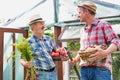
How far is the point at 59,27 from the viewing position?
472 centimetres

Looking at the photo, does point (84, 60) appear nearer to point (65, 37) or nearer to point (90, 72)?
point (90, 72)

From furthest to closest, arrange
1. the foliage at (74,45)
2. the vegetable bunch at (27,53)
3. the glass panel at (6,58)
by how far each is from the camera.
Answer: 1. the glass panel at (6,58)
2. the foliage at (74,45)
3. the vegetable bunch at (27,53)

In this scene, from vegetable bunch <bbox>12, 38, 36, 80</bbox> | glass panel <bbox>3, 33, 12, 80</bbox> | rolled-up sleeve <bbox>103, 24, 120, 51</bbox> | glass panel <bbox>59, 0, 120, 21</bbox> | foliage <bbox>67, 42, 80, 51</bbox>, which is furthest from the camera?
glass panel <bbox>3, 33, 12, 80</bbox>

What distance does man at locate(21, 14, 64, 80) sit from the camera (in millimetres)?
3168

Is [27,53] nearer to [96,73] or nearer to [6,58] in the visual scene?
[96,73]

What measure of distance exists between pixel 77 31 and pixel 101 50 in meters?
1.93

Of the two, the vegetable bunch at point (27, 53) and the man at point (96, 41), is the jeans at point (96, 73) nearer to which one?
the man at point (96, 41)

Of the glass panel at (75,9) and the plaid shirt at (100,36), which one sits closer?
the plaid shirt at (100,36)

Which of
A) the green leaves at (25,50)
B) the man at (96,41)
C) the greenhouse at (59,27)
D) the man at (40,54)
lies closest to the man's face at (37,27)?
the man at (40,54)

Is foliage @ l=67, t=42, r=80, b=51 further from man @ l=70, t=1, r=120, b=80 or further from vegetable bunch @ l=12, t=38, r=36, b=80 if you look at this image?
man @ l=70, t=1, r=120, b=80

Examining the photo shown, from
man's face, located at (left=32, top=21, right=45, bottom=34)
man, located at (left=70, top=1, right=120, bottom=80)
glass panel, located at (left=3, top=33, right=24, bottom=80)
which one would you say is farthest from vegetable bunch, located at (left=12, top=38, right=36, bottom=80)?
glass panel, located at (left=3, top=33, right=24, bottom=80)

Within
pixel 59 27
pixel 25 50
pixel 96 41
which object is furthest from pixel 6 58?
pixel 96 41

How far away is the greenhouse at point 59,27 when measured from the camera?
13.3 feet

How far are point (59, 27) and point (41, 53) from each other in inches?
62.9
